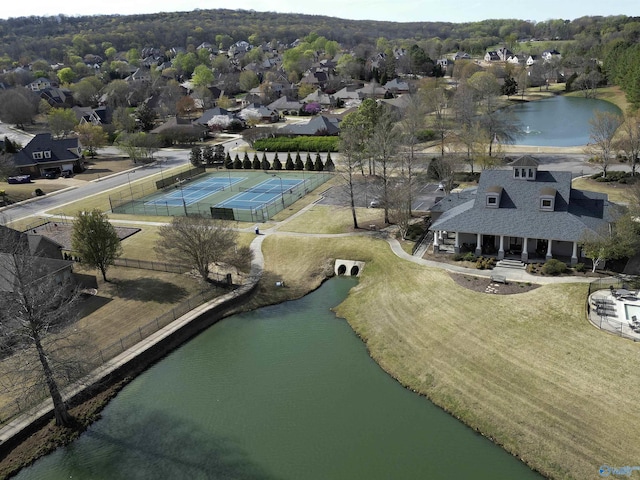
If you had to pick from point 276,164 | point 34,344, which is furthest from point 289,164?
point 34,344

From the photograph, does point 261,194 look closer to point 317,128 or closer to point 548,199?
point 317,128

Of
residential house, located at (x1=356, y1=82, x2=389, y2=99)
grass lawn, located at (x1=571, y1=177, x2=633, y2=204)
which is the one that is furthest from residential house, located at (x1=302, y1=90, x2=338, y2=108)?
grass lawn, located at (x1=571, y1=177, x2=633, y2=204)

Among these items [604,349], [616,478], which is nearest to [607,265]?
[604,349]

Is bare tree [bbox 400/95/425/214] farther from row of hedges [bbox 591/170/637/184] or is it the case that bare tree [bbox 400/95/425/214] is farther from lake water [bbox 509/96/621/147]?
row of hedges [bbox 591/170/637/184]

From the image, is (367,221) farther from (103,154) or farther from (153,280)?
(103,154)

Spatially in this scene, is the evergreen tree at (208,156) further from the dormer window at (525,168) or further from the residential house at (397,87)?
the residential house at (397,87)

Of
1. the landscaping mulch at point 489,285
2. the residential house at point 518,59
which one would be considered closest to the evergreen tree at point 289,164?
the landscaping mulch at point 489,285
